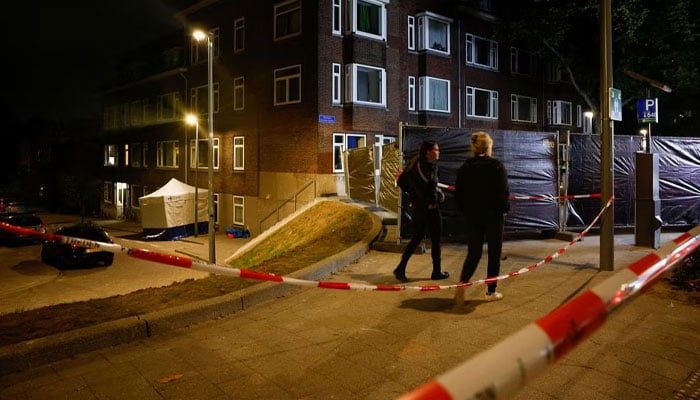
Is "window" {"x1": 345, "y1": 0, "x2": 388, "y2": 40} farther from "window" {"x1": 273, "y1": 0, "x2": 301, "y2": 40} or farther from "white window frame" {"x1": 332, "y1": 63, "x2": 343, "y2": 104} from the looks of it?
"window" {"x1": 273, "y1": 0, "x2": 301, "y2": 40}

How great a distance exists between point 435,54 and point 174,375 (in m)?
26.7

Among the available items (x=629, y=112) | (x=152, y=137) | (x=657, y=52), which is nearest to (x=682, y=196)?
(x=657, y=52)

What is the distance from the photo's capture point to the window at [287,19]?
24150 millimetres

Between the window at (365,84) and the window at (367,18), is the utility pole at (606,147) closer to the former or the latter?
the window at (365,84)

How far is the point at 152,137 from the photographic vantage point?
3844 cm

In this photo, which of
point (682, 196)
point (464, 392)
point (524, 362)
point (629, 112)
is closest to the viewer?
point (464, 392)

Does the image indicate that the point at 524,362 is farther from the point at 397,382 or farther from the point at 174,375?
the point at 174,375

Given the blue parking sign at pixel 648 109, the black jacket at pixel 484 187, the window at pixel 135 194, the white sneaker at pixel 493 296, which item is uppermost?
the blue parking sign at pixel 648 109

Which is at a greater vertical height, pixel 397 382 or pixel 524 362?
pixel 524 362

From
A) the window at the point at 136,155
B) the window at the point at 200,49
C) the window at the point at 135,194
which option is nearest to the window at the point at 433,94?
the window at the point at 200,49

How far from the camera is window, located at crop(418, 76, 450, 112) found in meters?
27.9

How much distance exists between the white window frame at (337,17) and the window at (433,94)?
6.20 m

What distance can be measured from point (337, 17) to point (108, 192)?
30.5 m

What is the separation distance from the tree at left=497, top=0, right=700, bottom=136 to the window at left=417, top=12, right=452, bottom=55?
3634 millimetres
